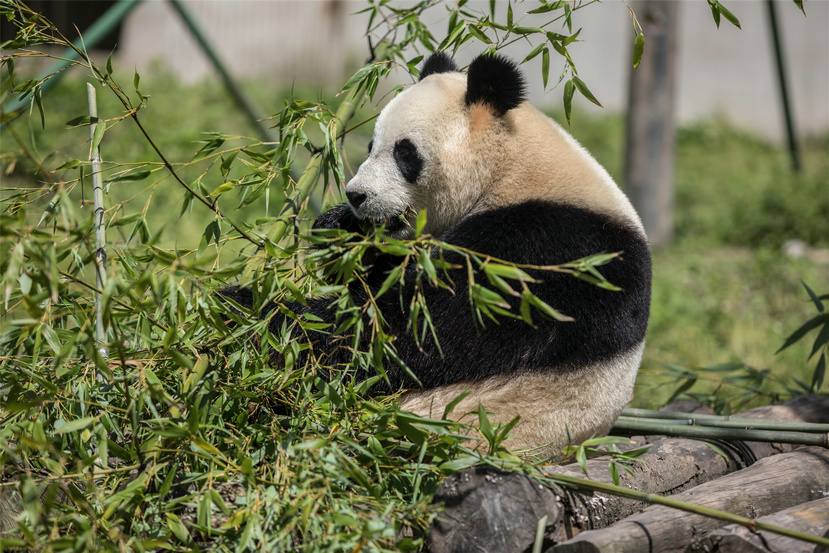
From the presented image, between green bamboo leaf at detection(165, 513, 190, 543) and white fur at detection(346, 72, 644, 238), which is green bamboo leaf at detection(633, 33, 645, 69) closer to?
white fur at detection(346, 72, 644, 238)

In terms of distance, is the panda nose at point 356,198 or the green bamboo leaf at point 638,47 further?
the panda nose at point 356,198

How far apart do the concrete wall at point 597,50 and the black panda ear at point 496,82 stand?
7.84m

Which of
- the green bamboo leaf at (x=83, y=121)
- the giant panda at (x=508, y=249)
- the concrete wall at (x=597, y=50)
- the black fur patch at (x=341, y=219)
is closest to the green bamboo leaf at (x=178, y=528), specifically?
the giant panda at (x=508, y=249)

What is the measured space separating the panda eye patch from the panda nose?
0.19 metres

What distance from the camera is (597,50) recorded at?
12.8 meters

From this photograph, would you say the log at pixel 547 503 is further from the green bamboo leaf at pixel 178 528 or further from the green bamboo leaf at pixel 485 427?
the green bamboo leaf at pixel 178 528

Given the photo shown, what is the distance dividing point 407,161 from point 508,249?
0.62 metres

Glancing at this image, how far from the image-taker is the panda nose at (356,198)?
103 inches

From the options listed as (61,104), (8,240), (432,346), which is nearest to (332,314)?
(432,346)

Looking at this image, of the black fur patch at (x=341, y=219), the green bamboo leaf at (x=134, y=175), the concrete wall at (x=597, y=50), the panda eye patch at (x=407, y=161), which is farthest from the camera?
the concrete wall at (x=597, y=50)

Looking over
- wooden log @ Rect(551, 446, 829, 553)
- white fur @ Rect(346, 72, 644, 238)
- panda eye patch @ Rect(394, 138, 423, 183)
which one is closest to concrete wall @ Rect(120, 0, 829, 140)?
white fur @ Rect(346, 72, 644, 238)

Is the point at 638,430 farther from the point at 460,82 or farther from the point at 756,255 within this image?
the point at 756,255

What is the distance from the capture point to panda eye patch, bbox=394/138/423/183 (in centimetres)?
270

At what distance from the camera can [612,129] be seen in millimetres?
10898
